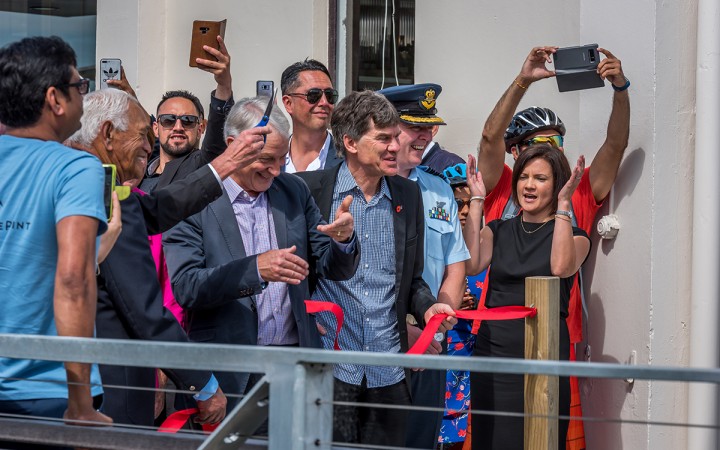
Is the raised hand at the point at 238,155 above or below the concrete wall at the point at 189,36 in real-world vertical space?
below

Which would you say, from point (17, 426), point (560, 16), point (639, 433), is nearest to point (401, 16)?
point (560, 16)

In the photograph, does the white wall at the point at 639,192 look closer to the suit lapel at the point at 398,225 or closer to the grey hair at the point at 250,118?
the suit lapel at the point at 398,225

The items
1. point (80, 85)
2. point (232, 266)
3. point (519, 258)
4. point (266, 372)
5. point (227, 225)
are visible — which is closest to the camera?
point (266, 372)

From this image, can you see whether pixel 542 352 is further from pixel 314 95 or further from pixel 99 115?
pixel 314 95

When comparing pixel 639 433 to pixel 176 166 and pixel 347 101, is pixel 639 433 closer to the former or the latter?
pixel 347 101

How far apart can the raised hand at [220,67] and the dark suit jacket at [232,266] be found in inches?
32.5

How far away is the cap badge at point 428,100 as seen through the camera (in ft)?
17.9

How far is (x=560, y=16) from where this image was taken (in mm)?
6598

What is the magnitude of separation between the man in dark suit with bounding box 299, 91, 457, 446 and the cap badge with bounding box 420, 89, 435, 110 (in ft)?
2.68

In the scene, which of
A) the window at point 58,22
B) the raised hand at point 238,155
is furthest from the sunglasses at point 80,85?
the window at point 58,22

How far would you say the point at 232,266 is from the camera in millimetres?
3938

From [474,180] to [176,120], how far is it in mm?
1912

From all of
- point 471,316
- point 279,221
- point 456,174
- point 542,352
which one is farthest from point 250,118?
point 456,174

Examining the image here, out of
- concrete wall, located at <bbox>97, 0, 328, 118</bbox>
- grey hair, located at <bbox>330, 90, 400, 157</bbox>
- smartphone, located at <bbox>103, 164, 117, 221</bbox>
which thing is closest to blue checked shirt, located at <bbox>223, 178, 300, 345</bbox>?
grey hair, located at <bbox>330, 90, 400, 157</bbox>
